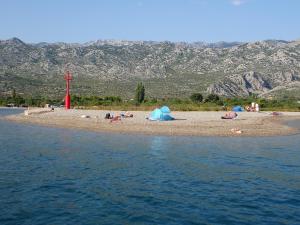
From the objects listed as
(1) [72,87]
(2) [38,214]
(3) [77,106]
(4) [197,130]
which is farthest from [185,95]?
(2) [38,214]

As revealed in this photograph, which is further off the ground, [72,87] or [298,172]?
[72,87]

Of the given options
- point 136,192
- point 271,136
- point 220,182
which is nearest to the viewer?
point 136,192

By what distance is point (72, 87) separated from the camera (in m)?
177

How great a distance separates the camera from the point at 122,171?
2681 cm

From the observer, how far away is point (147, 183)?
23.6m

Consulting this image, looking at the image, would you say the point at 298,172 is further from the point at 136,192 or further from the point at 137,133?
the point at 137,133

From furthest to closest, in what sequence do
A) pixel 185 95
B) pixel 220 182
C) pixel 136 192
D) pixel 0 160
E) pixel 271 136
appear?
1. pixel 185 95
2. pixel 271 136
3. pixel 0 160
4. pixel 220 182
5. pixel 136 192

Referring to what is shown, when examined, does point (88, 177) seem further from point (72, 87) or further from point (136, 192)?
point (72, 87)

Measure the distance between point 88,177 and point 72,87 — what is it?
155 meters

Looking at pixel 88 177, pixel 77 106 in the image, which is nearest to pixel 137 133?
pixel 88 177

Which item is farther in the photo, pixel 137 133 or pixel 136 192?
pixel 137 133

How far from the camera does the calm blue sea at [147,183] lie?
59.1 ft

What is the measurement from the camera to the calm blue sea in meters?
18.0

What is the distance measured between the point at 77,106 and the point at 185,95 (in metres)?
68.9
